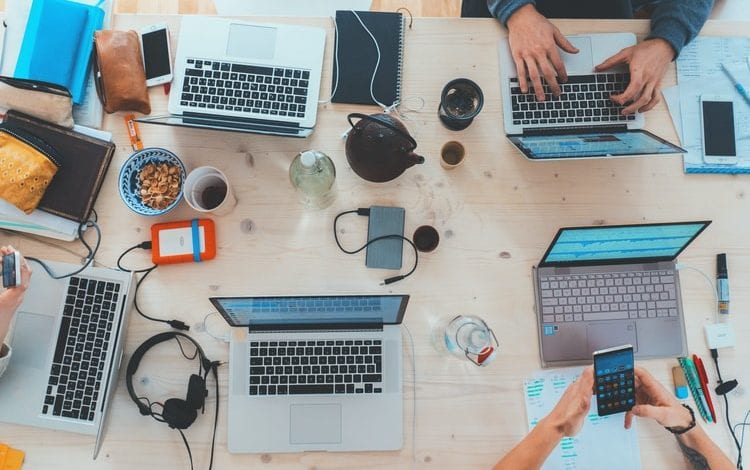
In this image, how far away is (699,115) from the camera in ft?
3.81

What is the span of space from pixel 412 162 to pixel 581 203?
0.44 meters

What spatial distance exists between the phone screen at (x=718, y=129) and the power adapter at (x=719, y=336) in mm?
398

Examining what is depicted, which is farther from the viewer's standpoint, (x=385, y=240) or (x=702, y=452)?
(x=385, y=240)

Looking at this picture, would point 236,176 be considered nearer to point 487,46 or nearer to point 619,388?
point 487,46

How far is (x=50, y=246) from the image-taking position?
1.10 meters

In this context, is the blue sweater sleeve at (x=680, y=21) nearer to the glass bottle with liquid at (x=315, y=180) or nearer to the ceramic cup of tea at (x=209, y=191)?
the glass bottle with liquid at (x=315, y=180)

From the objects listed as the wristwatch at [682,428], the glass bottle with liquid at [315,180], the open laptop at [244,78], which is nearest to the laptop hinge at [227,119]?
the open laptop at [244,78]

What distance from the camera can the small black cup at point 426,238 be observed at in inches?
43.7

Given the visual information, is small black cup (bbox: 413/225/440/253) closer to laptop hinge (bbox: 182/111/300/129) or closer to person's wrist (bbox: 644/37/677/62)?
laptop hinge (bbox: 182/111/300/129)

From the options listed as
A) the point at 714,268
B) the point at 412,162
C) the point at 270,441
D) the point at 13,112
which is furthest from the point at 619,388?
the point at 13,112

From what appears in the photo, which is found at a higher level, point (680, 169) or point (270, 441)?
point (680, 169)

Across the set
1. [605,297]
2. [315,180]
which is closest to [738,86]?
[605,297]

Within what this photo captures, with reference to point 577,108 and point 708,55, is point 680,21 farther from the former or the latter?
point 577,108

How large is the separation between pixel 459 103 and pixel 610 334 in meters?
0.62
